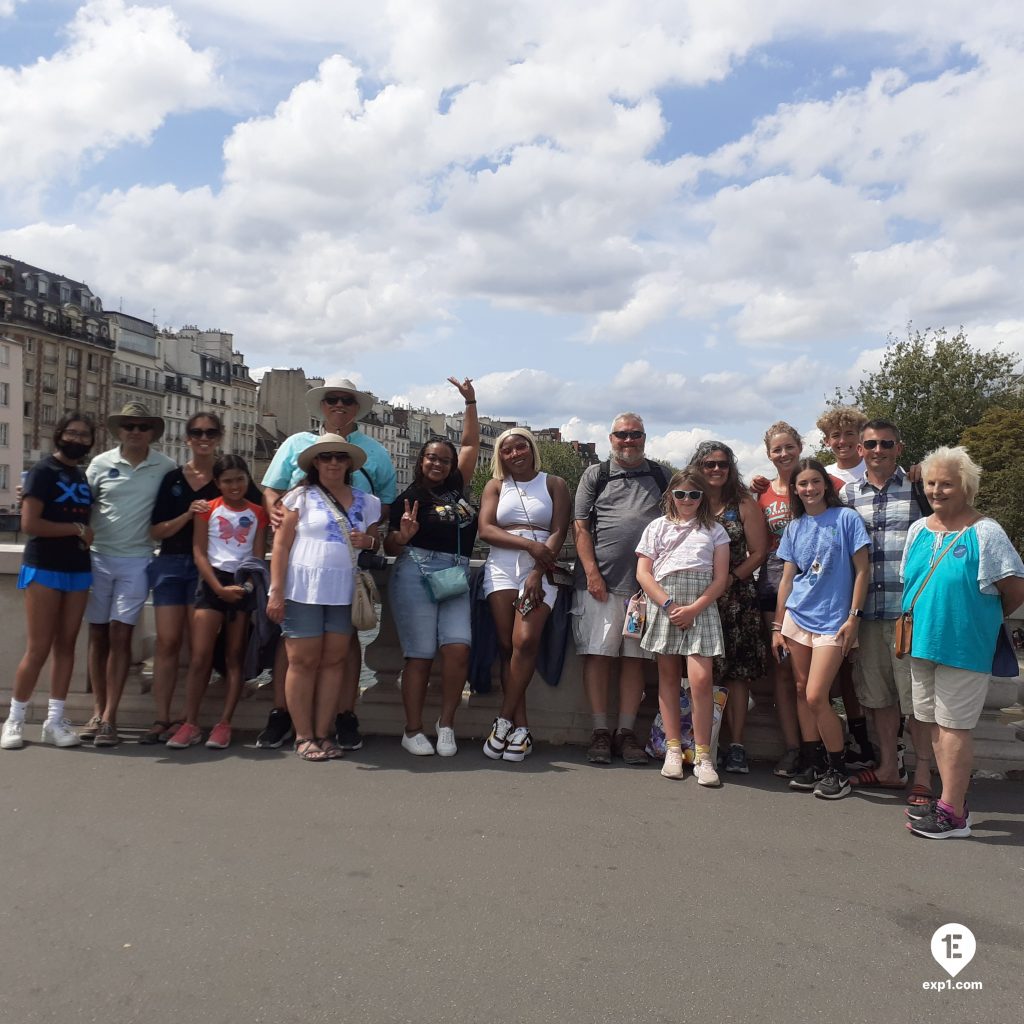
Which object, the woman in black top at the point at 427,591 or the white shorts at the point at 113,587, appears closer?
the woman in black top at the point at 427,591

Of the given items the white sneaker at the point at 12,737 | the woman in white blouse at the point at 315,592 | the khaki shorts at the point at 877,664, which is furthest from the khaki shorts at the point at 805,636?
the white sneaker at the point at 12,737

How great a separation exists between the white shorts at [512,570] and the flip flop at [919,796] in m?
2.24

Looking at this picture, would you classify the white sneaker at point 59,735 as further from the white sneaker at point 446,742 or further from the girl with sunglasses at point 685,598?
the girl with sunglasses at point 685,598

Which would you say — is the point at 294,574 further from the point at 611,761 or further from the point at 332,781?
the point at 611,761

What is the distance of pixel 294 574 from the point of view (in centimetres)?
548

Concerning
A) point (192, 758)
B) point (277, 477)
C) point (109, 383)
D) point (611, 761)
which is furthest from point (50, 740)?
point (109, 383)

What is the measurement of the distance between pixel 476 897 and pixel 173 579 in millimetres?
3158

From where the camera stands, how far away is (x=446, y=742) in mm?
5656

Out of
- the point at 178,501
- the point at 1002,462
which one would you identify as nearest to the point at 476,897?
the point at 178,501

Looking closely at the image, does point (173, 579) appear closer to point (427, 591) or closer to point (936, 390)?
point (427, 591)

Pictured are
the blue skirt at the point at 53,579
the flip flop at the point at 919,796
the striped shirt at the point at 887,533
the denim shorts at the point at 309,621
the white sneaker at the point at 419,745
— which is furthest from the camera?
the blue skirt at the point at 53,579

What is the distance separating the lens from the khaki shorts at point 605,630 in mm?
5742

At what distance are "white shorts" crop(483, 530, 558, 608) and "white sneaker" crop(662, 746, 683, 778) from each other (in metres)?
1.12

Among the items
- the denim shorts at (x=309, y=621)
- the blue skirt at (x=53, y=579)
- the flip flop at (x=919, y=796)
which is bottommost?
the flip flop at (x=919, y=796)
